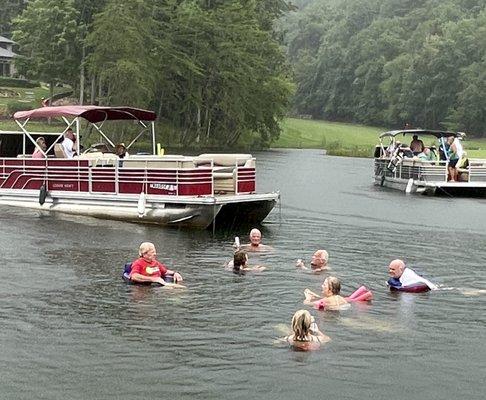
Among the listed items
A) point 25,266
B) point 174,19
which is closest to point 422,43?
point 174,19

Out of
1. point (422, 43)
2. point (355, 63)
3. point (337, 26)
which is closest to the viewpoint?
point (422, 43)

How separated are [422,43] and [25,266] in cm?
14215

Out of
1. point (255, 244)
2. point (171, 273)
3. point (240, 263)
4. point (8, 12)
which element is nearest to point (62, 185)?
point (255, 244)

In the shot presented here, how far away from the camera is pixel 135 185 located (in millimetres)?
26422

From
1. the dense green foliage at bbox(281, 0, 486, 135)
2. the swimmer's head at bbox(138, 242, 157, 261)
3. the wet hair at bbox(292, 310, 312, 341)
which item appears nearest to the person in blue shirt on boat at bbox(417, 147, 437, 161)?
the swimmer's head at bbox(138, 242, 157, 261)

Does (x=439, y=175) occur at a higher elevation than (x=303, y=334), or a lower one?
higher

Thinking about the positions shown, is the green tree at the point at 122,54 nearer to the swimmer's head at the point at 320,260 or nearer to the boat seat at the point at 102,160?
the boat seat at the point at 102,160

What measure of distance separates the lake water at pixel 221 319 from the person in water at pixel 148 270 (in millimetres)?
242

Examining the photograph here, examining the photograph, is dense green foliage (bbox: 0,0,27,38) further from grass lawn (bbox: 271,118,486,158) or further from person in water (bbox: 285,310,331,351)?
person in water (bbox: 285,310,331,351)

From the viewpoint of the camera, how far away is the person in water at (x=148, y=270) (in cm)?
1781

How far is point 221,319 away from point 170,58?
2953 inches

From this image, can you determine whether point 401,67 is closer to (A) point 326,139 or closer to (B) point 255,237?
(A) point 326,139

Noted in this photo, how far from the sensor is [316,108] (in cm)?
17225

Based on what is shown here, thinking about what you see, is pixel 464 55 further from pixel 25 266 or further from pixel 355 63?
pixel 25 266
